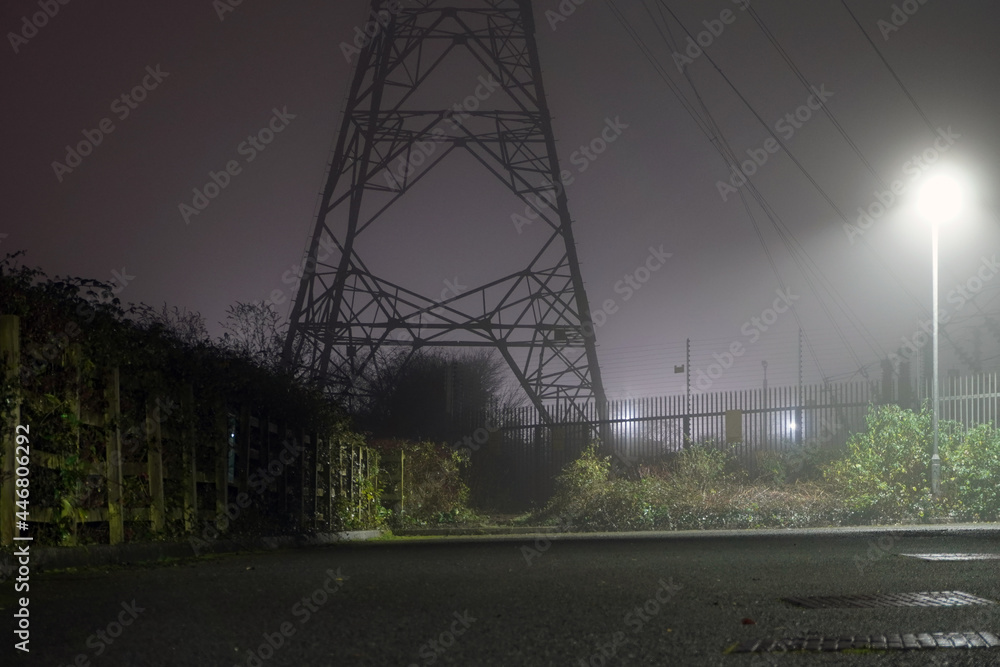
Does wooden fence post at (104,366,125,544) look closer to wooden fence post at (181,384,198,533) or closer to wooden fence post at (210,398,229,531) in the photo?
wooden fence post at (181,384,198,533)

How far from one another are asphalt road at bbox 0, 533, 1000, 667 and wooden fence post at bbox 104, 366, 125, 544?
789mm

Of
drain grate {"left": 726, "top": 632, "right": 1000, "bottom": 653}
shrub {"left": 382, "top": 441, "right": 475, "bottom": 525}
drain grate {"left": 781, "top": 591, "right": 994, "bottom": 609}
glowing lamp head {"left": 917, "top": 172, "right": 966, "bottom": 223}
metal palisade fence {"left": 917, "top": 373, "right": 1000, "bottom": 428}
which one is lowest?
shrub {"left": 382, "top": 441, "right": 475, "bottom": 525}

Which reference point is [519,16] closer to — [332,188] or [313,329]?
[332,188]

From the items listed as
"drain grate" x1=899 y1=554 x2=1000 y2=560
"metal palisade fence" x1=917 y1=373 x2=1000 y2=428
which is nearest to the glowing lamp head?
"metal palisade fence" x1=917 y1=373 x2=1000 y2=428

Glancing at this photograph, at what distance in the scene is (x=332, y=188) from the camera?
86.6 ft

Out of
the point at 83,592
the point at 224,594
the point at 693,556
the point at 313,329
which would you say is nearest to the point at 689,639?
the point at 224,594

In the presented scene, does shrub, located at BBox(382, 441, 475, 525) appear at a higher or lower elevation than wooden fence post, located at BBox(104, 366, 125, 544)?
lower

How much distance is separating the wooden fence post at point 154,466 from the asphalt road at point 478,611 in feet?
2.65

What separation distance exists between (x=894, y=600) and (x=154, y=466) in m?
7.23

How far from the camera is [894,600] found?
640 cm

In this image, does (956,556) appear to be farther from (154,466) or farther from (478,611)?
(154,466)

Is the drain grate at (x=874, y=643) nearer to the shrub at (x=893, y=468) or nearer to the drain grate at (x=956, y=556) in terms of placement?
the drain grate at (x=956, y=556)

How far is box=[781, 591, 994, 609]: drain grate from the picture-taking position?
6.14 metres

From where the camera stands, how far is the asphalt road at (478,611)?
4.57 m
